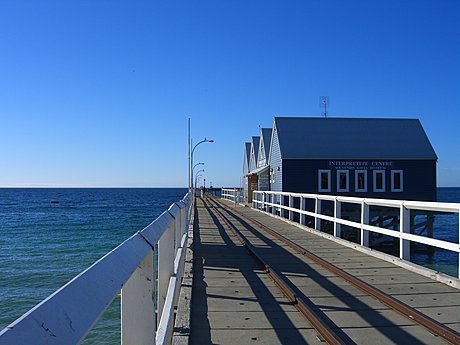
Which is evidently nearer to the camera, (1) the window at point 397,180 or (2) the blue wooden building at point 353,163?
(2) the blue wooden building at point 353,163

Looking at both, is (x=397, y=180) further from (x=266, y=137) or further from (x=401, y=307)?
(x=401, y=307)

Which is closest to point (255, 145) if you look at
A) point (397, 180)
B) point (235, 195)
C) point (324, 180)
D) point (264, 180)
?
point (235, 195)

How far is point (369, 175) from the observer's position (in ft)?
96.0

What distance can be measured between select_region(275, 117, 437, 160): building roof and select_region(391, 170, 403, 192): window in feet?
3.24

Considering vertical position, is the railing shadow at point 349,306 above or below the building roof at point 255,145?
below

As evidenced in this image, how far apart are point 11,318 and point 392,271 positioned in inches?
383

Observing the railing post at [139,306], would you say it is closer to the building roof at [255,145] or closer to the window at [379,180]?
the window at [379,180]

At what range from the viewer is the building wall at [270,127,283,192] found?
29281 millimetres

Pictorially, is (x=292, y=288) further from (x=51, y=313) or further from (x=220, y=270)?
(x=51, y=313)

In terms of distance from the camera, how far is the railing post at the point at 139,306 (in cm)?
265

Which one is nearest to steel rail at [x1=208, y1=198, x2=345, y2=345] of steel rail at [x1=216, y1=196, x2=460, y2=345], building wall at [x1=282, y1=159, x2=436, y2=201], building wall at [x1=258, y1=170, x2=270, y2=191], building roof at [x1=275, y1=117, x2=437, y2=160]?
steel rail at [x1=216, y1=196, x2=460, y2=345]

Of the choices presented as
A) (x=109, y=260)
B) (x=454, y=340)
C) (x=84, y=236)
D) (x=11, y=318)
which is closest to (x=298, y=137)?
(x=84, y=236)

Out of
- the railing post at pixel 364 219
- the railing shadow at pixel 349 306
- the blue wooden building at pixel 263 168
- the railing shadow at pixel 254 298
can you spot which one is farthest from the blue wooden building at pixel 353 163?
the railing shadow at pixel 349 306

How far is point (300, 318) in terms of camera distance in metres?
5.50
